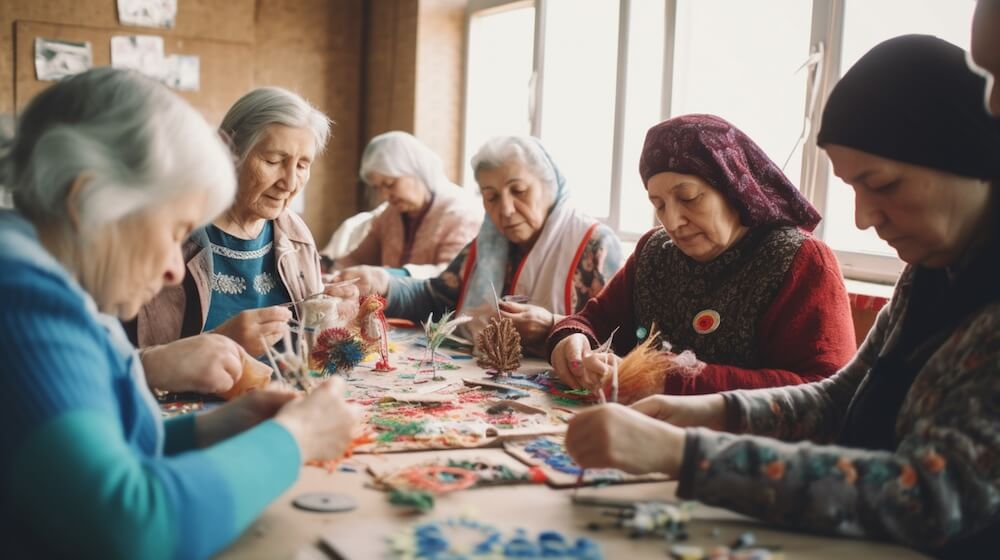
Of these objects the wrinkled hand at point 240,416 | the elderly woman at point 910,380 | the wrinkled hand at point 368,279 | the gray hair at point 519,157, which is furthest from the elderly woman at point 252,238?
the elderly woman at point 910,380

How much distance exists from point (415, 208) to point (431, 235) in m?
0.27

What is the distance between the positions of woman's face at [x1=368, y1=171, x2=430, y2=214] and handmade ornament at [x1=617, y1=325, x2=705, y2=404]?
2.89m

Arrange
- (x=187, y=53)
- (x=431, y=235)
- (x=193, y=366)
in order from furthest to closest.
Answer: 1. (x=187, y=53)
2. (x=431, y=235)
3. (x=193, y=366)

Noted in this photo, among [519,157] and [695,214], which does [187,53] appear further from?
[695,214]

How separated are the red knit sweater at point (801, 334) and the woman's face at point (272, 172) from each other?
4.10 ft

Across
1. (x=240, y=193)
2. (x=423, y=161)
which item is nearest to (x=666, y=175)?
(x=240, y=193)

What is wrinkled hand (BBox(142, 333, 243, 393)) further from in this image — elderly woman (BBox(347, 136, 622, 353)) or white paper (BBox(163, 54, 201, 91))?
white paper (BBox(163, 54, 201, 91))

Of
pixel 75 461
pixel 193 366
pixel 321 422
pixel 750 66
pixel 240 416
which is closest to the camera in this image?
pixel 75 461

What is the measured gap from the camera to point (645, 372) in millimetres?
1956

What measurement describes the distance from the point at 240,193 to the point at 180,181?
1.40 metres

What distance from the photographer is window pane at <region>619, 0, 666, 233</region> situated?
431cm

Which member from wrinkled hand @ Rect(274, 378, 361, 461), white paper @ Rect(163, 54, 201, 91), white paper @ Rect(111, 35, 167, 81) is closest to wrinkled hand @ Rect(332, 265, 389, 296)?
wrinkled hand @ Rect(274, 378, 361, 461)

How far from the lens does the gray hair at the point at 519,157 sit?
3.03 meters

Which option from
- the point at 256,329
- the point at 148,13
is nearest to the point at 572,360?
the point at 256,329
